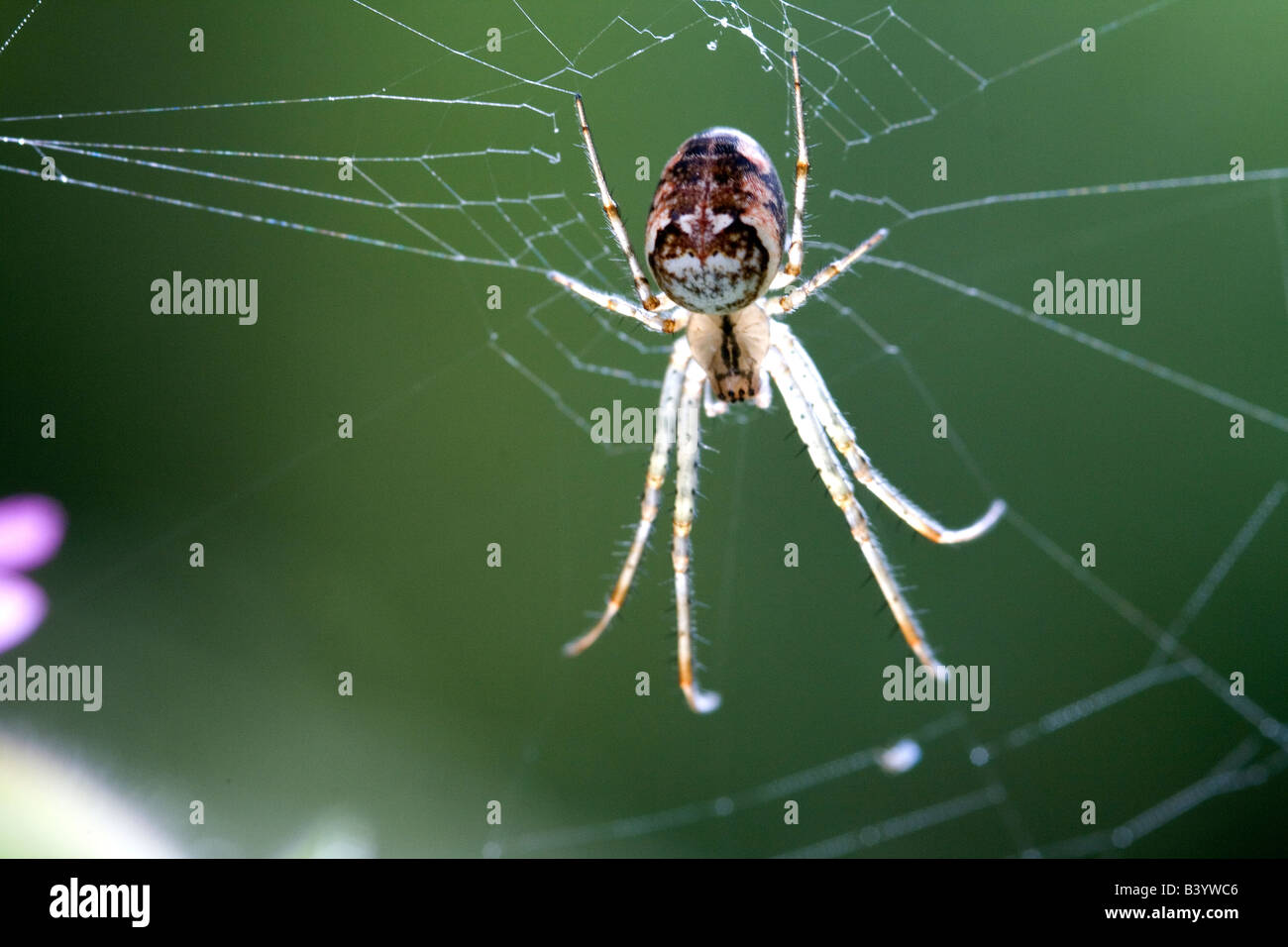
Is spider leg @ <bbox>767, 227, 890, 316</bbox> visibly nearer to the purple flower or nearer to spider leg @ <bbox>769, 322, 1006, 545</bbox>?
spider leg @ <bbox>769, 322, 1006, 545</bbox>

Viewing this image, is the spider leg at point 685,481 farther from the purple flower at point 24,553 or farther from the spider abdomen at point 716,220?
the purple flower at point 24,553

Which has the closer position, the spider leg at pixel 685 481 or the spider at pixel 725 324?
the spider at pixel 725 324

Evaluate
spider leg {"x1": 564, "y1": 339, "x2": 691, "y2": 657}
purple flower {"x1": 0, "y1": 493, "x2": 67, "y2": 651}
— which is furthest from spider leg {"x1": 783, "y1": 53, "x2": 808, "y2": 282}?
purple flower {"x1": 0, "y1": 493, "x2": 67, "y2": 651}

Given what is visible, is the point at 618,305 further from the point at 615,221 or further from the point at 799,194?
the point at 799,194

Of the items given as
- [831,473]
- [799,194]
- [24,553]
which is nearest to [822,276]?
[799,194]

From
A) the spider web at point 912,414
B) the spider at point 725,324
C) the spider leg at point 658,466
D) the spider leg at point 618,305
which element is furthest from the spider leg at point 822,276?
the spider web at point 912,414
